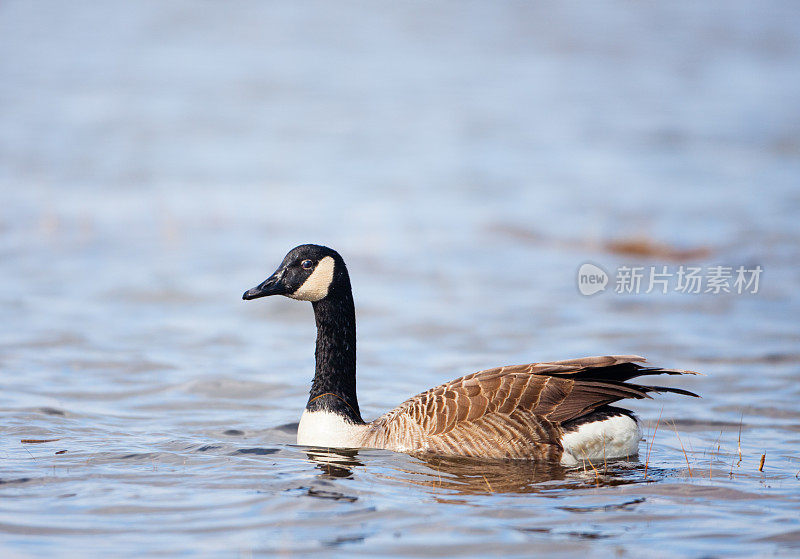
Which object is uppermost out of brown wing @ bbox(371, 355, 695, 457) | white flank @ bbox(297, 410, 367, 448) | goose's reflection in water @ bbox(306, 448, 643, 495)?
brown wing @ bbox(371, 355, 695, 457)

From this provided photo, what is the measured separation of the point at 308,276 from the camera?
8.76 meters

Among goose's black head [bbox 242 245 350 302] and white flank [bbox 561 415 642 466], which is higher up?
goose's black head [bbox 242 245 350 302]

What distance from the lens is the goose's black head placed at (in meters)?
8.67

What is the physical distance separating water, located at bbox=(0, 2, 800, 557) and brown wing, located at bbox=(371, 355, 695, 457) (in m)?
0.25

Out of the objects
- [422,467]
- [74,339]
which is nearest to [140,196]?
[74,339]

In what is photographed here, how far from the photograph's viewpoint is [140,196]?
76.9ft

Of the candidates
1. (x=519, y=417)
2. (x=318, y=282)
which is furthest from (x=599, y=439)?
(x=318, y=282)

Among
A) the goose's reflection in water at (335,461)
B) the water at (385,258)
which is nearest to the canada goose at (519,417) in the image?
the goose's reflection in water at (335,461)

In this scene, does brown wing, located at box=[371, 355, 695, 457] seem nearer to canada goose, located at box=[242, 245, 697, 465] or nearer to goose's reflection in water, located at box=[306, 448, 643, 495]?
canada goose, located at box=[242, 245, 697, 465]

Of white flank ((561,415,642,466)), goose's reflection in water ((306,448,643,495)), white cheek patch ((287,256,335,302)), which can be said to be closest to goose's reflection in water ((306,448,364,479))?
goose's reflection in water ((306,448,643,495))

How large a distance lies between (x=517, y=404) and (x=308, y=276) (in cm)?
221

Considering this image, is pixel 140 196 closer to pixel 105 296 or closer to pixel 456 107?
pixel 105 296

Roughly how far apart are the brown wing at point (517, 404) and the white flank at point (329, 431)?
49 centimetres

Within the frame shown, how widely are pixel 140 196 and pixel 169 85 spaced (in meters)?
18.4
